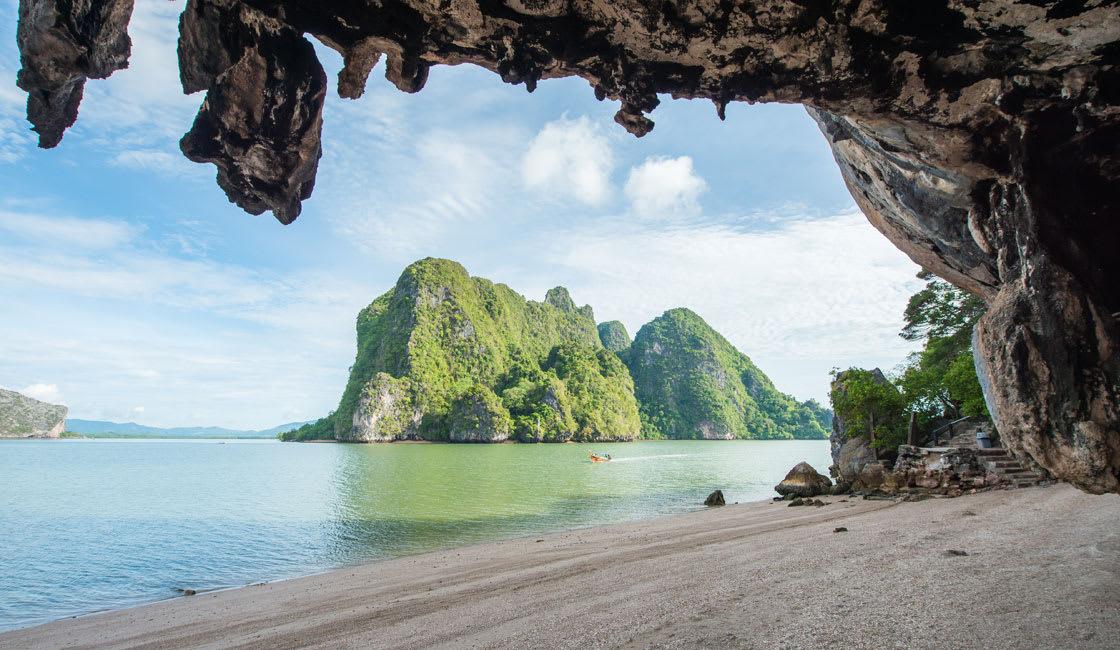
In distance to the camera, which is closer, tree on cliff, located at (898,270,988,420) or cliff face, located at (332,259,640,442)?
tree on cliff, located at (898,270,988,420)

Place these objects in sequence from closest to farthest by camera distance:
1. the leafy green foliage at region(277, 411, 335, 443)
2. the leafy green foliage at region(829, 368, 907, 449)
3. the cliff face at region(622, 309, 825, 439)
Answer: the leafy green foliage at region(829, 368, 907, 449) < the leafy green foliage at region(277, 411, 335, 443) < the cliff face at region(622, 309, 825, 439)

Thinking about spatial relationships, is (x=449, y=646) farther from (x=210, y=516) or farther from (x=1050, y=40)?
(x=210, y=516)

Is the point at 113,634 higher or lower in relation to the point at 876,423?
lower

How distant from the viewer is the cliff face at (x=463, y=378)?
8312cm

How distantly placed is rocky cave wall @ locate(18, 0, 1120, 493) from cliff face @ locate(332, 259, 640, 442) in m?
79.2

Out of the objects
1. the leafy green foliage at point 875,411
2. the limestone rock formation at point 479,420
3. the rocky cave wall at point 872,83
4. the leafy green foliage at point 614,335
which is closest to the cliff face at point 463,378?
the limestone rock formation at point 479,420

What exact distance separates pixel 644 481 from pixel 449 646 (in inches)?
968

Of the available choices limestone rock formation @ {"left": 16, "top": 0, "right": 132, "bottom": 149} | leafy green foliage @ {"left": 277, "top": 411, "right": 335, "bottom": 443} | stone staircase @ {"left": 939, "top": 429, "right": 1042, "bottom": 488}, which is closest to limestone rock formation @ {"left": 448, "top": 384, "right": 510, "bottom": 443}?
leafy green foliage @ {"left": 277, "top": 411, "right": 335, "bottom": 443}

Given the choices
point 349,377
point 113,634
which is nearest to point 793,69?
point 113,634

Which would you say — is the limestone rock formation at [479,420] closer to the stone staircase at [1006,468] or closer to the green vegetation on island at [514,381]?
the green vegetation on island at [514,381]

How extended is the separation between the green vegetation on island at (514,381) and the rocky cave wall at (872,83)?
260 feet

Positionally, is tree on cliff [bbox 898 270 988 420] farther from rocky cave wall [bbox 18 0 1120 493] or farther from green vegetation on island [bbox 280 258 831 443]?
green vegetation on island [bbox 280 258 831 443]

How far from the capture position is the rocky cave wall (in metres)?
3.94

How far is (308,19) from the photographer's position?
162 inches
